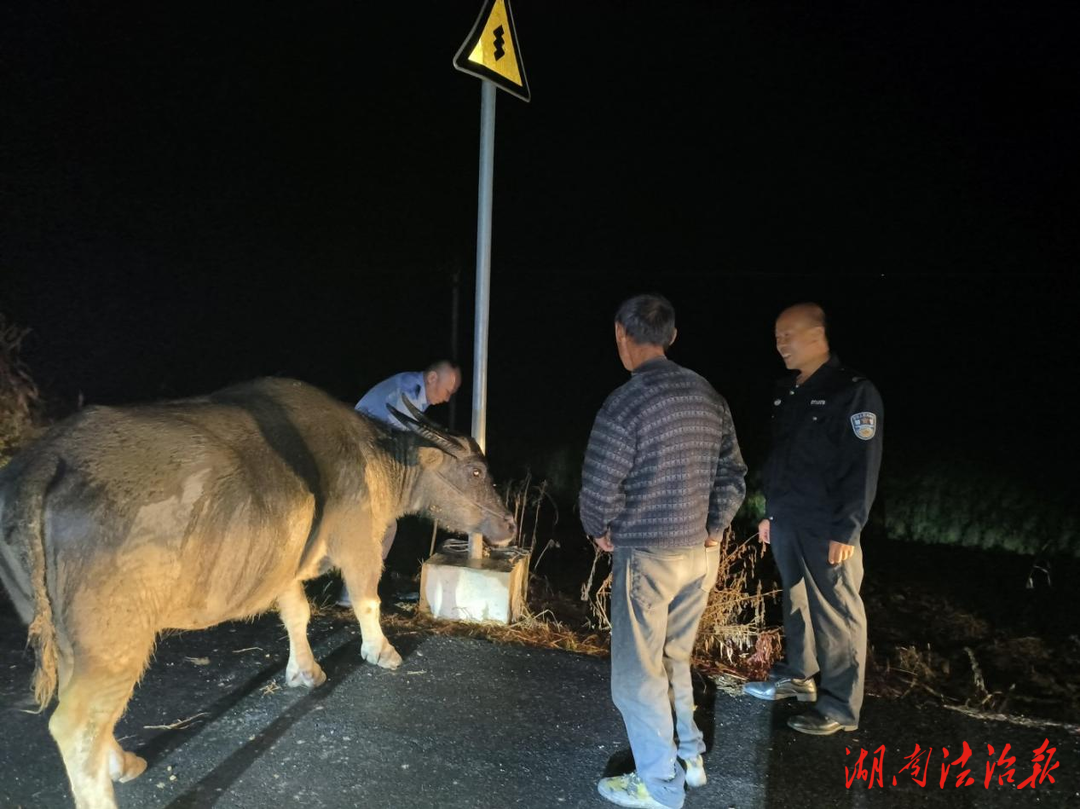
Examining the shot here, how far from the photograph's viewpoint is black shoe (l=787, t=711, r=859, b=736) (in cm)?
395

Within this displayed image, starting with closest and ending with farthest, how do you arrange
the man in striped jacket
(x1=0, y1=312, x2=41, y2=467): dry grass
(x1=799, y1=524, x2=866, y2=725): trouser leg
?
the man in striped jacket
(x1=799, y1=524, x2=866, y2=725): trouser leg
(x1=0, y1=312, x2=41, y2=467): dry grass

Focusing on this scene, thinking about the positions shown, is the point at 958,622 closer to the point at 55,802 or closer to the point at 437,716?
the point at 437,716

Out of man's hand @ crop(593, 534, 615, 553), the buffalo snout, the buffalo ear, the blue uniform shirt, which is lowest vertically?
the buffalo snout

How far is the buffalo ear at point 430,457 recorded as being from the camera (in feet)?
17.3

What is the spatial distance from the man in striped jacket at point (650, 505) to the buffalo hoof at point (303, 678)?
2.13 metres

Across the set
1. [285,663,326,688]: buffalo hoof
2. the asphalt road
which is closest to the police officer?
the asphalt road

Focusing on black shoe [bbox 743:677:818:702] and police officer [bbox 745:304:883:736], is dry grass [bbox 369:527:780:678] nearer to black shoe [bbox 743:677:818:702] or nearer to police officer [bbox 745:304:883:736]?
black shoe [bbox 743:677:818:702]

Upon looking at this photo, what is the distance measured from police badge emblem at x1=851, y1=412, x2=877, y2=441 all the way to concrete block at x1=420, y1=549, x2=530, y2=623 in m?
2.77

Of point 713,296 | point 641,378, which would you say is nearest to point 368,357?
point 713,296

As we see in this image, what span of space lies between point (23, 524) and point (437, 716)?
2.34m

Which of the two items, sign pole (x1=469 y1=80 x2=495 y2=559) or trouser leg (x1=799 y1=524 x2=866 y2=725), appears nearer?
trouser leg (x1=799 y1=524 x2=866 y2=725)

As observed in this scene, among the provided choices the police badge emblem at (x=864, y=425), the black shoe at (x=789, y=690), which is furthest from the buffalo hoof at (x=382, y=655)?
the police badge emblem at (x=864, y=425)

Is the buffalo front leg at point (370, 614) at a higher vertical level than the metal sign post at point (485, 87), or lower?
lower

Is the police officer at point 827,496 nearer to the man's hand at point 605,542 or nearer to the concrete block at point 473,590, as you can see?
the man's hand at point 605,542
